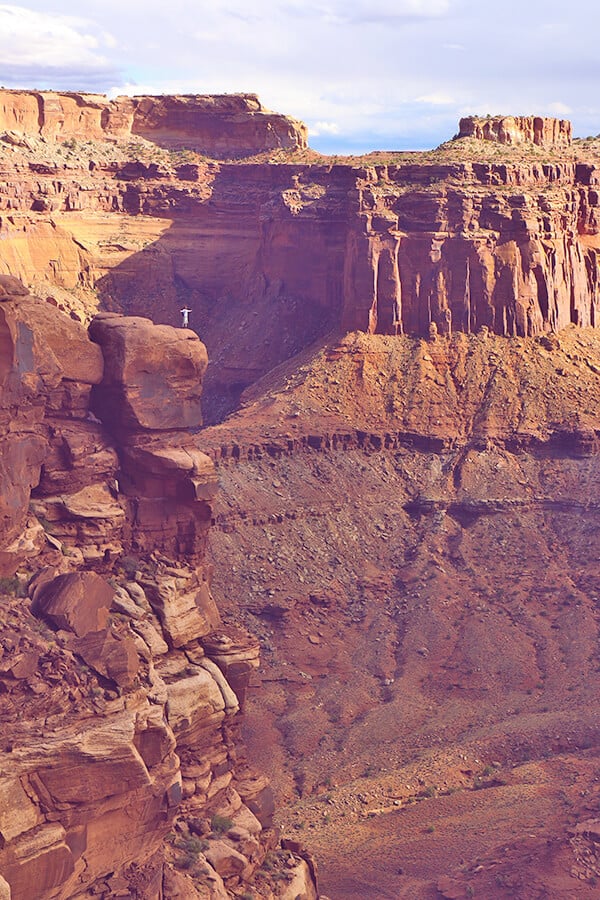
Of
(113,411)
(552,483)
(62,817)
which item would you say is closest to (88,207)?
(552,483)

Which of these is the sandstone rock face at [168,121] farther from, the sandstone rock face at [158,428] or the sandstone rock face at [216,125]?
the sandstone rock face at [158,428]

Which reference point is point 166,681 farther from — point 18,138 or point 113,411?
point 18,138

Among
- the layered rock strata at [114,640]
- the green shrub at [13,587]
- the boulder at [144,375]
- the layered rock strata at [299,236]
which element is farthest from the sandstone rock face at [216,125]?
the green shrub at [13,587]

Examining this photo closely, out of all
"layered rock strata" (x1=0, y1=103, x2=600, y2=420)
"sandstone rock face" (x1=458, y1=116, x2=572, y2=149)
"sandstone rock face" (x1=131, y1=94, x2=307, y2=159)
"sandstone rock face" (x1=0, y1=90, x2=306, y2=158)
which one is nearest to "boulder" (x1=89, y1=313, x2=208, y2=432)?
"layered rock strata" (x1=0, y1=103, x2=600, y2=420)

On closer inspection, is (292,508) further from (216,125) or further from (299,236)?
(216,125)

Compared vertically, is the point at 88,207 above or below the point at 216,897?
above

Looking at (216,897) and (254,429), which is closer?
(216,897)
